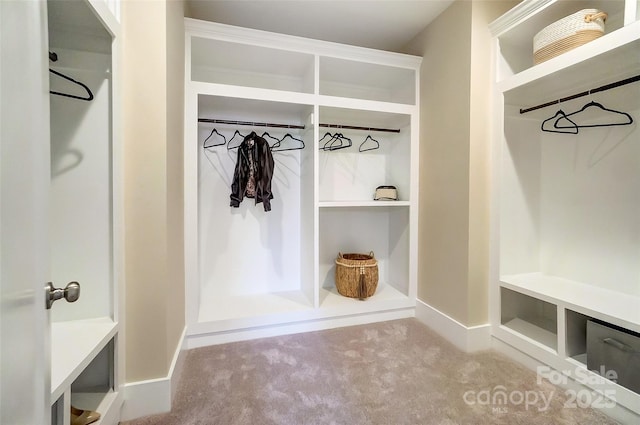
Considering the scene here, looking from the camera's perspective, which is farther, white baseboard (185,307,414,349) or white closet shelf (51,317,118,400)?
white baseboard (185,307,414,349)

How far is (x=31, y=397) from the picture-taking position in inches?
21.0

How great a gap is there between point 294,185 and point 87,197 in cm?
157

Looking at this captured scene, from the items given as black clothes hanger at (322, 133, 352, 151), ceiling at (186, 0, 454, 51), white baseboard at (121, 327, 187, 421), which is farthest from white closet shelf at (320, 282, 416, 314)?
ceiling at (186, 0, 454, 51)

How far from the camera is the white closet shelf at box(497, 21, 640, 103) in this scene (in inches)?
50.9

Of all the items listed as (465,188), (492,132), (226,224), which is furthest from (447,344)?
(226,224)

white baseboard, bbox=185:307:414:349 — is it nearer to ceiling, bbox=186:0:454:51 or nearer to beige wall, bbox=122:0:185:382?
beige wall, bbox=122:0:185:382

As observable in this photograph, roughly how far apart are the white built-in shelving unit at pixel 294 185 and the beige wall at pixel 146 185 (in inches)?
20.2

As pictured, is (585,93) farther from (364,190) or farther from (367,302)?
(367,302)

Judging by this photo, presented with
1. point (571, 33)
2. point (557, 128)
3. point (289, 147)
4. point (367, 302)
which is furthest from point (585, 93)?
point (289, 147)

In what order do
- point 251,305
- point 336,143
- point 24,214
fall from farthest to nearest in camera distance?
point 336,143, point 251,305, point 24,214

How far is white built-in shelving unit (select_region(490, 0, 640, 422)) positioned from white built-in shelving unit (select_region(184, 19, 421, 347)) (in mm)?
661

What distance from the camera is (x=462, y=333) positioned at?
1891 mm

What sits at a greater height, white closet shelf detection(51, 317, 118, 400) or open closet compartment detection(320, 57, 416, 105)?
open closet compartment detection(320, 57, 416, 105)

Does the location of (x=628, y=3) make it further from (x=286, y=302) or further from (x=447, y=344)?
(x=286, y=302)
